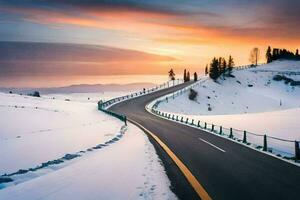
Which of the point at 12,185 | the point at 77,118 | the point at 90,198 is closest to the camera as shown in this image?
the point at 90,198

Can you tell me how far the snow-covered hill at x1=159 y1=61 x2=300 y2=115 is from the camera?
101 meters

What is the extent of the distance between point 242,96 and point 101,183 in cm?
12652

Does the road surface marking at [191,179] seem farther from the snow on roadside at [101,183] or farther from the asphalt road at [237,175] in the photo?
the snow on roadside at [101,183]

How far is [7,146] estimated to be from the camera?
2828 cm

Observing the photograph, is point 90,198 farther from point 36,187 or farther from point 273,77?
point 273,77

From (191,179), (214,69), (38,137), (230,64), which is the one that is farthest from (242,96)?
(191,179)

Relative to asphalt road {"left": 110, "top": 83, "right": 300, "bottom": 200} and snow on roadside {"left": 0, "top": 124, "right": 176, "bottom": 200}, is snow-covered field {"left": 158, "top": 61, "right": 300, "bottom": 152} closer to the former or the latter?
asphalt road {"left": 110, "top": 83, "right": 300, "bottom": 200}

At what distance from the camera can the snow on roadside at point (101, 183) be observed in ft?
29.2

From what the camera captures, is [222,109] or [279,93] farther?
[279,93]

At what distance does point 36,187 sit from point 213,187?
4.70m

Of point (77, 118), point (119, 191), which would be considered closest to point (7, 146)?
point (119, 191)

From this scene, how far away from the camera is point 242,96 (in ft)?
433

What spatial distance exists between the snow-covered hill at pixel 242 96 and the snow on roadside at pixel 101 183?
70.8m

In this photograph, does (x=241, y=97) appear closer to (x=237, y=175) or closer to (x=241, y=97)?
(x=241, y=97)
